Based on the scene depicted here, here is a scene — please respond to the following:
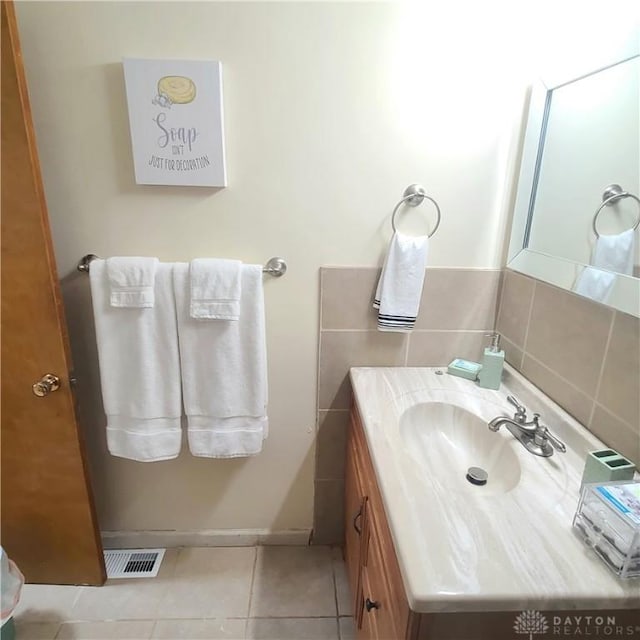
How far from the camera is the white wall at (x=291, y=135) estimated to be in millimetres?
1202

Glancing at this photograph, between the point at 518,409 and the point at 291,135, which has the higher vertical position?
the point at 291,135

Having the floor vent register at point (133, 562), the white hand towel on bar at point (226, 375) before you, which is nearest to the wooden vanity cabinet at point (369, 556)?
the white hand towel on bar at point (226, 375)

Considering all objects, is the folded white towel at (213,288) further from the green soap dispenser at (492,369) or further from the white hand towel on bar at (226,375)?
the green soap dispenser at (492,369)

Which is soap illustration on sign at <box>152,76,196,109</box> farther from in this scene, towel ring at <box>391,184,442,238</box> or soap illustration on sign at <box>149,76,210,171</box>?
towel ring at <box>391,184,442,238</box>

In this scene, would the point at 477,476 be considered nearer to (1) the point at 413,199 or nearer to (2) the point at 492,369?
(2) the point at 492,369

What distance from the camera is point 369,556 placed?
113 cm

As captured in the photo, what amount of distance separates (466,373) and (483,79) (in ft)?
3.03

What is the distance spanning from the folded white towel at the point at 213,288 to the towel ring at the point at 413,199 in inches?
21.2

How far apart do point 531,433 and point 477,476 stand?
177 mm

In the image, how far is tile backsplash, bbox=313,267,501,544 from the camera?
4.74ft

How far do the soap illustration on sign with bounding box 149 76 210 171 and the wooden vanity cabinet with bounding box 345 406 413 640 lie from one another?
970mm

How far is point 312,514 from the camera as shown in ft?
5.76

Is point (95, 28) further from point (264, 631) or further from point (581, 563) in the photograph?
point (264, 631)

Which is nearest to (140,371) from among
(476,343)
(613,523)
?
(476,343)
